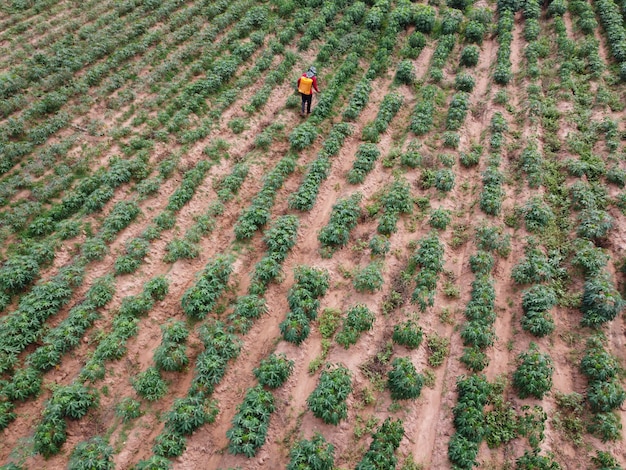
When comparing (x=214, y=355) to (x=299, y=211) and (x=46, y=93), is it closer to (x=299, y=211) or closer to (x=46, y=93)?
(x=299, y=211)

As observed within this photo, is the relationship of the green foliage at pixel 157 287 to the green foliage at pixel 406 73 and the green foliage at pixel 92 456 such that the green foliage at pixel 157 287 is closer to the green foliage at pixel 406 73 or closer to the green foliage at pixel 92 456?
the green foliage at pixel 92 456

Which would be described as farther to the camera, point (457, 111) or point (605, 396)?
point (457, 111)

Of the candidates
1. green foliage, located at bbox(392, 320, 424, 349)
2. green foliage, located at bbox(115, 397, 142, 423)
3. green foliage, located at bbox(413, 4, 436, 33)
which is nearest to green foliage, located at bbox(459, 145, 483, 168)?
green foliage, located at bbox(392, 320, 424, 349)

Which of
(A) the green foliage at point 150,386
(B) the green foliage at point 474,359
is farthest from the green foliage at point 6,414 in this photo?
(B) the green foliage at point 474,359

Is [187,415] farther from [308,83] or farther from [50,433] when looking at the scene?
[308,83]

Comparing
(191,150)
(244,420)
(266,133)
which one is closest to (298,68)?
(266,133)

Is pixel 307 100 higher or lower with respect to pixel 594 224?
higher

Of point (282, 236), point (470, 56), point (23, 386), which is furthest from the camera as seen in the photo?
point (470, 56)

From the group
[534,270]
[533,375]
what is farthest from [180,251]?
[534,270]
